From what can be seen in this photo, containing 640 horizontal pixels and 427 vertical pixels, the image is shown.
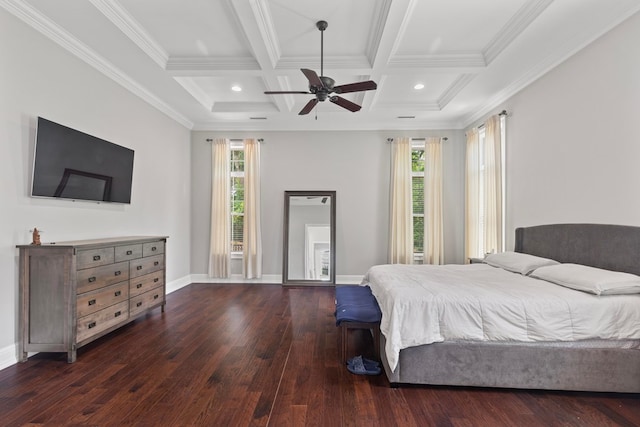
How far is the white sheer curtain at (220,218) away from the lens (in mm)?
6016

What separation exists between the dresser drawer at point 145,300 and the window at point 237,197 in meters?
1.99

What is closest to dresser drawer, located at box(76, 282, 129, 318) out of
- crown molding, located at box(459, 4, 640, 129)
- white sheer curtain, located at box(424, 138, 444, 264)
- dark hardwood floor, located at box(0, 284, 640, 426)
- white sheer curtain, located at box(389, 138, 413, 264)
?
dark hardwood floor, located at box(0, 284, 640, 426)

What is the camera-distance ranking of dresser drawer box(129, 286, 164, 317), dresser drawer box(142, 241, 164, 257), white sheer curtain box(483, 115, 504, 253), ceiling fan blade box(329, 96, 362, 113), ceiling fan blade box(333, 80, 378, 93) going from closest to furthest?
ceiling fan blade box(333, 80, 378, 93)
ceiling fan blade box(329, 96, 362, 113)
dresser drawer box(129, 286, 164, 317)
dresser drawer box(142, 241, 164, 257)
white sheer curtain box(483, 115, 504, 253)

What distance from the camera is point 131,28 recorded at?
3160mm

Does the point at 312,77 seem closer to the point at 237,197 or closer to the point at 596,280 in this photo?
the point at 596,280

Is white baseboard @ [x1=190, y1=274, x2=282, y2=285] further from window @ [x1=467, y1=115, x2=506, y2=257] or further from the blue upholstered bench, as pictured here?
window @ [x1=467, y1=115, x2=506, y2=257]

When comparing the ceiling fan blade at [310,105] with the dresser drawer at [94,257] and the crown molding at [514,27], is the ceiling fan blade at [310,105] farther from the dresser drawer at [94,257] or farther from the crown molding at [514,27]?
the dresser drawer at [94,257]

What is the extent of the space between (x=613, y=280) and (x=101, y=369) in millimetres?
4170

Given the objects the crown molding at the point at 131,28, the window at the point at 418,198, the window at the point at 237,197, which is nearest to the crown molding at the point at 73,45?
the crown molding at the point at 131,28

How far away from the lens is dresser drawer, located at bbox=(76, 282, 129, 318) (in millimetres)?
2871

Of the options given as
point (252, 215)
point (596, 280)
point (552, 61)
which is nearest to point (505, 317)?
point (596, 280)

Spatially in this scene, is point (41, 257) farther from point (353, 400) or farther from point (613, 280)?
point (613, 280)

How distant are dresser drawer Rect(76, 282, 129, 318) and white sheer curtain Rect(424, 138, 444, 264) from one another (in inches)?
188

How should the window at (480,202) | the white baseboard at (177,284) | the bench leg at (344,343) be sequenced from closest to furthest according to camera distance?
the bench leg at (344,343), the window at (480,202), the white baseboard at (177,284)
